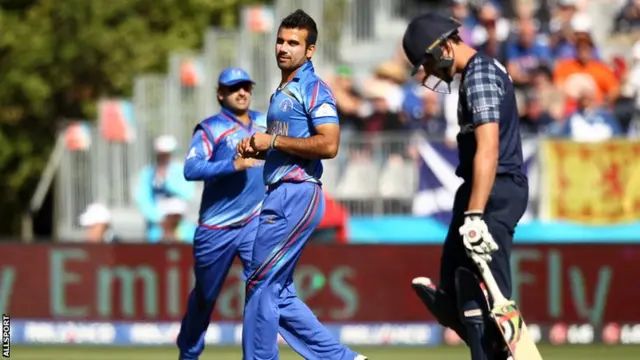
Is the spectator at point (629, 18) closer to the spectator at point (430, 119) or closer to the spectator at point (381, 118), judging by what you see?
the spectator at point (430, 119)

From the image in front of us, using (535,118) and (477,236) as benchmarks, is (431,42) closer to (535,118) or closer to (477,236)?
(477,236)

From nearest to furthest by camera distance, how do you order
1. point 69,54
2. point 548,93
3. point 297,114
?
1. point 297,114
2. point 548,93
3. point 69,54

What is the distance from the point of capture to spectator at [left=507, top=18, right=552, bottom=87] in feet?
62.0

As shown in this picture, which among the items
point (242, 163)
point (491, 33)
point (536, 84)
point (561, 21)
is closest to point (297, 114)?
point (242, 163)

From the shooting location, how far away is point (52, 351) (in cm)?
1538

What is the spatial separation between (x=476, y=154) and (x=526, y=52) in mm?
10571

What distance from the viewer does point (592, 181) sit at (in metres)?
17.1

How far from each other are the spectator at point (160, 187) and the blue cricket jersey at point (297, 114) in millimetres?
7896

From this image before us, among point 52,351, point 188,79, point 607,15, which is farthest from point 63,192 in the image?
point 607,15

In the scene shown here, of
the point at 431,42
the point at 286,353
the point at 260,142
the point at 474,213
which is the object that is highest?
the point at 431,42

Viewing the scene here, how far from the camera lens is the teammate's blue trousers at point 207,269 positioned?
11102 mm

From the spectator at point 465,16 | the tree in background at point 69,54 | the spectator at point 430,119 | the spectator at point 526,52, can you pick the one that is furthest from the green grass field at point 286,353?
the tree in background at point 69,54

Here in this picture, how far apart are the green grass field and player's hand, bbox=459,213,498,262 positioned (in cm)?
539

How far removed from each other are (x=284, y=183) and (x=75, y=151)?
35.6ft
